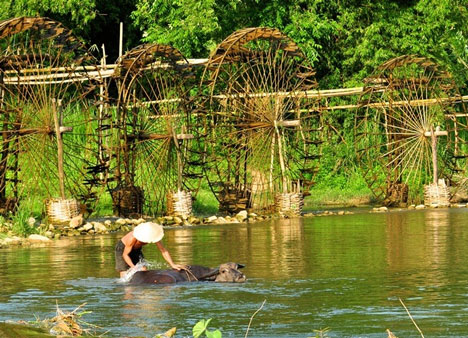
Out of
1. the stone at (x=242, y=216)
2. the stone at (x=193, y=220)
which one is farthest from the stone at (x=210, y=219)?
the stone at (x=242, y=216)

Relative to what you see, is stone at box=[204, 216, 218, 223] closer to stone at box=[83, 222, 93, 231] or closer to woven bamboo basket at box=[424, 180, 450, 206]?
stone at box=[83, 222, 93, 231]

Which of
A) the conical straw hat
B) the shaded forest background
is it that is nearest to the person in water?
the conical straw hat

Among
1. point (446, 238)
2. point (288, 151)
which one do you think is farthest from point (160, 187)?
point (446, 238)

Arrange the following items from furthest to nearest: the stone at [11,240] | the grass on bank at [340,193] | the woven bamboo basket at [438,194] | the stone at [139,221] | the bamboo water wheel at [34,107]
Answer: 1. the grass on bank at [340,193]
2. the woven bamboo basket at [438,194]
3. the stone at [139,221]
4. the bamboo water wheel at [34,107]
5. the stone at [11,240]

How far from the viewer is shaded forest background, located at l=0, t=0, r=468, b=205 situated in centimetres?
3247

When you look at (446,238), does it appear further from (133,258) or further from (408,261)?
(133,258)

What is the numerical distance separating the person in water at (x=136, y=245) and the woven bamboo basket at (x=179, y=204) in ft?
33.8

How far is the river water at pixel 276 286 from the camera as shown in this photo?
35.3ft

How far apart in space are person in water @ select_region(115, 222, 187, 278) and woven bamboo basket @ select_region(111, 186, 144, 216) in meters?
10.3

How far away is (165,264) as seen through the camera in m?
16.7

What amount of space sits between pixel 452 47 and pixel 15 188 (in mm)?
15656

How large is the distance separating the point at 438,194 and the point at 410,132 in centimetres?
239

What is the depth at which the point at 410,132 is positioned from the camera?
29.9 metres

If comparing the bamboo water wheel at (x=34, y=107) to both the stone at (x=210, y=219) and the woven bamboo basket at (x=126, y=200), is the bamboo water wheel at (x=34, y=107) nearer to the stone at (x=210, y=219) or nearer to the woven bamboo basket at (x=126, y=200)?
the woven bamboo basket at (x=126, y=200)
